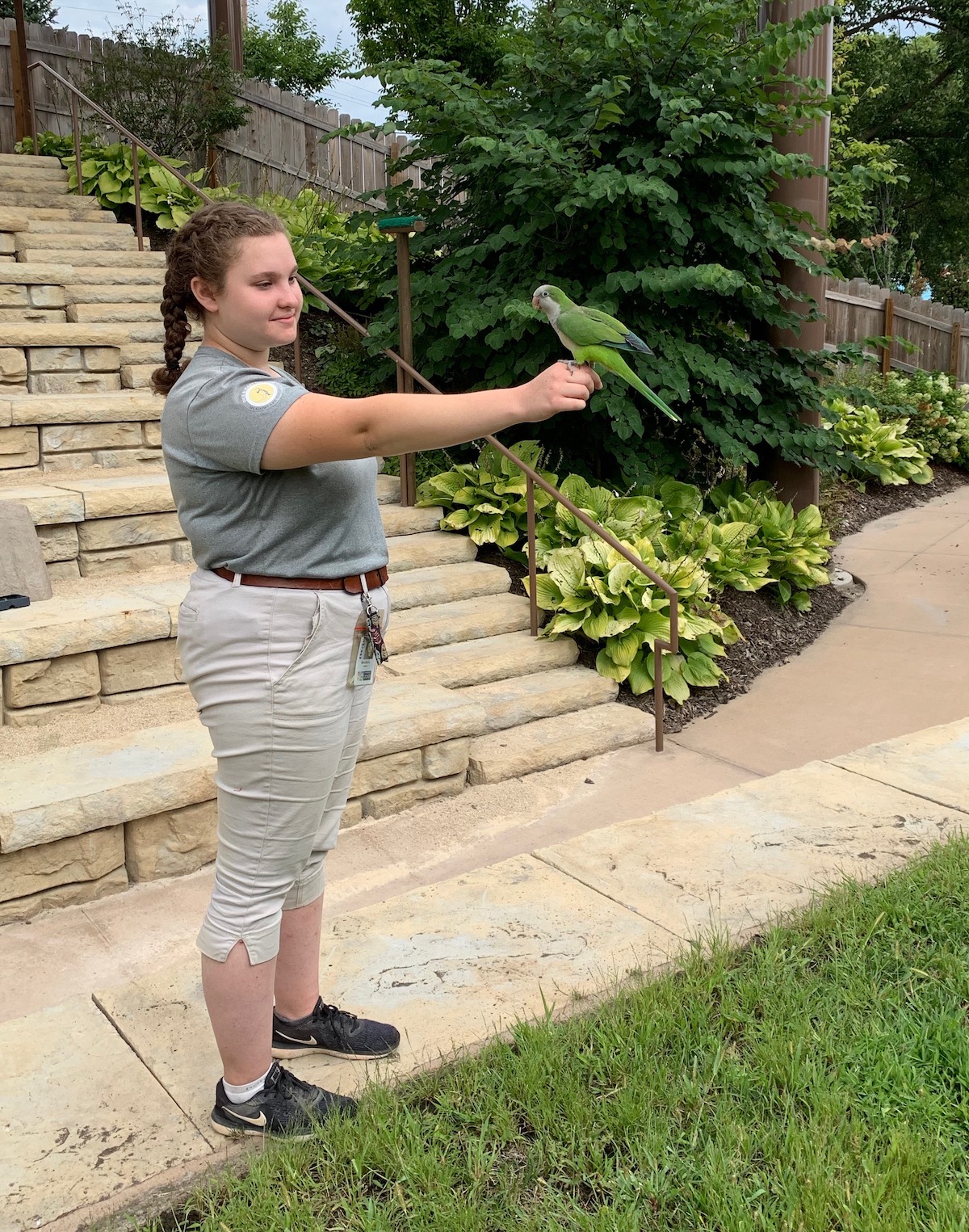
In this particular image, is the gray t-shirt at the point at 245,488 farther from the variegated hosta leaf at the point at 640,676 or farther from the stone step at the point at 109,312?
the stone step at the point at 109,312

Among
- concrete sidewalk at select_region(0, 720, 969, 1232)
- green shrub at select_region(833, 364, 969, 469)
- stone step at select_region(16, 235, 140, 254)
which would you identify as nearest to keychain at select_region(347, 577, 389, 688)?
concrete sidewalk at select_region(0, 720, 969, 1232)

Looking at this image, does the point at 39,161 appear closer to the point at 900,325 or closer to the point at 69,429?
the point at 69,429

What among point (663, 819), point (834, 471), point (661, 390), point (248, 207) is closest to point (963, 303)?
Answer: point (834, 471)

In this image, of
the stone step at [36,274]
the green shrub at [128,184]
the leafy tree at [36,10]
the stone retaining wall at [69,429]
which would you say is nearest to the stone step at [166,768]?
the stone retaining wall at [69,429]

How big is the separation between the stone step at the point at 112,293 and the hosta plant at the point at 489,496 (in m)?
2.37

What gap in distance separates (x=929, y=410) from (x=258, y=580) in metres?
10.2

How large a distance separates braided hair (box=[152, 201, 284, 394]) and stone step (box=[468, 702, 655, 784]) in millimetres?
2607

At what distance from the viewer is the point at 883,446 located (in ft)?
31.6

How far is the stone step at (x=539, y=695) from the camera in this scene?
182 inches

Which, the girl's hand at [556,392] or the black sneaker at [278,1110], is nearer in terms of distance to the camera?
the girl's hand at [556,392]

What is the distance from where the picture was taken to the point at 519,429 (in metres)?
6.50

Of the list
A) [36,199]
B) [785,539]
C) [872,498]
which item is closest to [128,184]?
Result: [36,199]

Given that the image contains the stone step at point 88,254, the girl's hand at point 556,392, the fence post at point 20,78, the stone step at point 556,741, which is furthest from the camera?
the fence post at point 20,78

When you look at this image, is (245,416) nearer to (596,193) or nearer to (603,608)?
(603,608)
